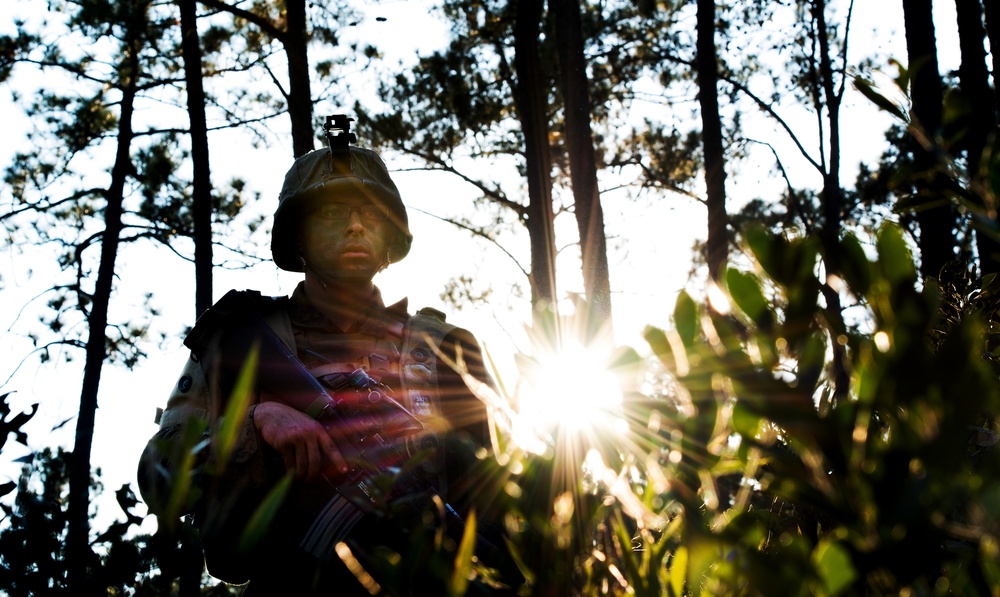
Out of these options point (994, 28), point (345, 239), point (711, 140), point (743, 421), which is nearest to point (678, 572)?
point (743, 421)

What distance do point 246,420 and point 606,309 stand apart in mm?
4821

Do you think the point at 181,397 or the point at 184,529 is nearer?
the point at 184,529

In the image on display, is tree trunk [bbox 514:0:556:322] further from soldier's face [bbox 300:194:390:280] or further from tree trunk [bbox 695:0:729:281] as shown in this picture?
soldier's face [bbox 300:194:390:280]

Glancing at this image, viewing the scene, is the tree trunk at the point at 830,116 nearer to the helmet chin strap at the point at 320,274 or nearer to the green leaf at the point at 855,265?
the helmet chin strap at the point at 320,274

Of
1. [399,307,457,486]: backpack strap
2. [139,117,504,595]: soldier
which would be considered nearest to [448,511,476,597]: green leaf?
[139,117,504,595]: soldier

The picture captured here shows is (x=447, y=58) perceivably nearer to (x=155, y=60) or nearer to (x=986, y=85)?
(x=155, y=60)

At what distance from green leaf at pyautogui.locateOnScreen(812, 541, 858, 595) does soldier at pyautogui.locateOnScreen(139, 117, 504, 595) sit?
94cm

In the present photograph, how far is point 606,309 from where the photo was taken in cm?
676

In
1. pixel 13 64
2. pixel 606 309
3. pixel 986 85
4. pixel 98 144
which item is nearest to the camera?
pixel 986 85

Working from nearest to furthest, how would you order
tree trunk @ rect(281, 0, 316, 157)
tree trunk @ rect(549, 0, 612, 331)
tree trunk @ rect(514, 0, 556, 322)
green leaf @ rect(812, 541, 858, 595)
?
green leaf @ rect(812, 541, 858, 595) → tree trunk @ rect(549, 0, 612, 331) → tree trunk @ rect(281, 0, 316, 157) → tree trunk @ rect(514, 0, 556, 322)

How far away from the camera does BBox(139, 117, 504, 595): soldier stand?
1994mm

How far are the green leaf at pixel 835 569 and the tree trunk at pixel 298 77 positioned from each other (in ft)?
24.7

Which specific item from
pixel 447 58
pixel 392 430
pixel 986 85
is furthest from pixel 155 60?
pixel 392 430

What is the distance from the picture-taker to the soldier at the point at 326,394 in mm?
1994
